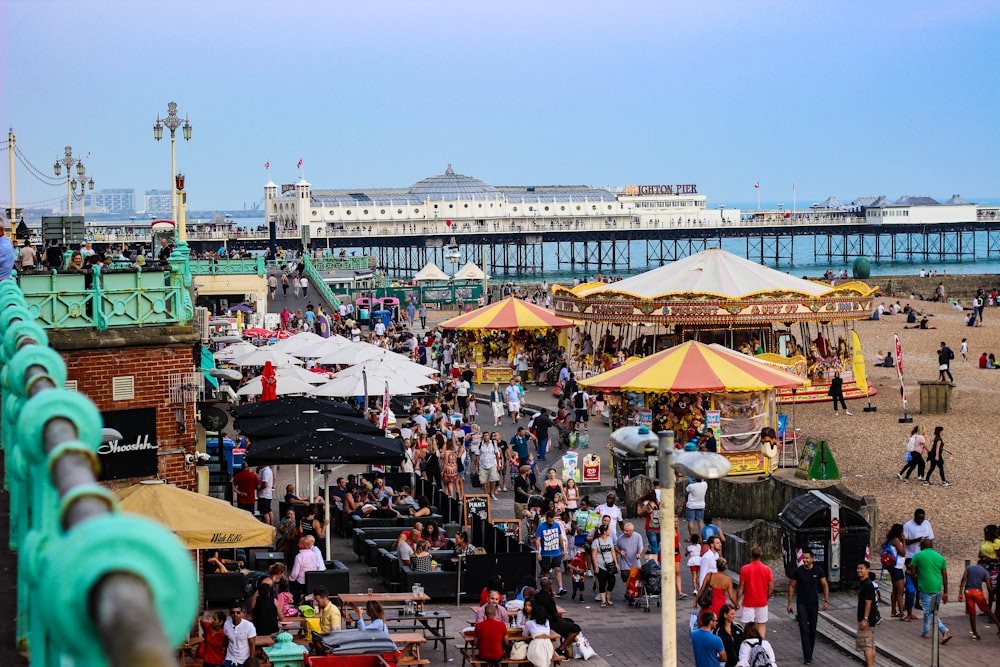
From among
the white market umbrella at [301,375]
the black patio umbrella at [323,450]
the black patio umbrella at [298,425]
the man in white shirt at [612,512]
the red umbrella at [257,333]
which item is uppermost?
the red umbrella at [257,333]

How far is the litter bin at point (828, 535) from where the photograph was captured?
14.7 meters

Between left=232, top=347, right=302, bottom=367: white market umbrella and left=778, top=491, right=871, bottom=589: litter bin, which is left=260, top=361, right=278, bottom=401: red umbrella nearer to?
left=232, top=347, right=302, bottom=367: white market umbrella

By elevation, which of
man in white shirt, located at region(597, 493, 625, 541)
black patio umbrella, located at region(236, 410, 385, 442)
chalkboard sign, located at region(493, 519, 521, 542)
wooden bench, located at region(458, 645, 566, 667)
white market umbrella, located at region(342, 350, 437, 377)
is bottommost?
wooden bench, located at region(458, 645, 566, 667)

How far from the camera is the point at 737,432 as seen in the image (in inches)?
930

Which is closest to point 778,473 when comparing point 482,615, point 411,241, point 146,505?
point 482,615

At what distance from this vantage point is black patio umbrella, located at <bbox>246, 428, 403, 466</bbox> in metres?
16.4

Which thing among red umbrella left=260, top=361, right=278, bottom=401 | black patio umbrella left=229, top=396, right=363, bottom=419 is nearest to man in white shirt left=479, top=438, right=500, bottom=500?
black patio umbrella left=229, top=396, right=363, bottom=419

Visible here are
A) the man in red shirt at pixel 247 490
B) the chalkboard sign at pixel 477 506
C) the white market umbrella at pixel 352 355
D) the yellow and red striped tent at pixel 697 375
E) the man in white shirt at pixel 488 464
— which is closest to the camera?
the chalkboard sign at pixel 477 506

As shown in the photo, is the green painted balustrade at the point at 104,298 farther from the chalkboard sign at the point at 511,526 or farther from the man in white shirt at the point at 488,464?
the man in white shirt at the point at 488,464

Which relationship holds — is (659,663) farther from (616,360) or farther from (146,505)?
(616,360)

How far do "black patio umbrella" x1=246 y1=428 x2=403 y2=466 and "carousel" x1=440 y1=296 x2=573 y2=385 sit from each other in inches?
773

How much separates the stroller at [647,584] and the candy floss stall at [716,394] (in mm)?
7557

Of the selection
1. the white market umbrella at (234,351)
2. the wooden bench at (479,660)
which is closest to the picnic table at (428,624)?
the wooden bench at (479,660)

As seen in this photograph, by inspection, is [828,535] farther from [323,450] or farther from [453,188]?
[453,188]
